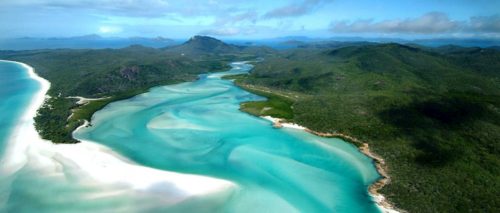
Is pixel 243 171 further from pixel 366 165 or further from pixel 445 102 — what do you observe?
pixel 445 102

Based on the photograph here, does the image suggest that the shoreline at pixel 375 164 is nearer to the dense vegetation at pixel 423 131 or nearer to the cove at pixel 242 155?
the cove at pixel 242 155

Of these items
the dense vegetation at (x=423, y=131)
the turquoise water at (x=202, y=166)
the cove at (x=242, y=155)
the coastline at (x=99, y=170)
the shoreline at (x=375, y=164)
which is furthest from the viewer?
the coastline at (x=99, y=170)

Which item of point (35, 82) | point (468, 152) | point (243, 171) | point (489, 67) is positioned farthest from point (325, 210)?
point (489, 67)

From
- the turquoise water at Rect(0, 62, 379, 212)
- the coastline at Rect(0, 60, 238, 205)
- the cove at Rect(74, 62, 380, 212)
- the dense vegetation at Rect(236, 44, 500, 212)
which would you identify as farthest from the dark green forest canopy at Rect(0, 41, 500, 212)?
the coastline at Rect(0, 60, 238, 205)

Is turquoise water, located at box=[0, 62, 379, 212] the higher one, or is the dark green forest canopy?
the dark green forest canopy

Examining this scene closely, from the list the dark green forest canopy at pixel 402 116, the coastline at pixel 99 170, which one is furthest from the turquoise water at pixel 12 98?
the coastline at pixel 99 170

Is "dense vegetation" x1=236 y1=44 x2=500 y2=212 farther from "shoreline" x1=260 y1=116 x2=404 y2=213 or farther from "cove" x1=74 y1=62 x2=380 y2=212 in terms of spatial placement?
"cove" x1=74 y1=62 x2=380 y2=212
